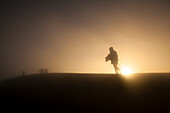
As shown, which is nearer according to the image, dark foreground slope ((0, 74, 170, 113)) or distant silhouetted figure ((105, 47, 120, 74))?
dark foreground slope ((0, 74, 170, 113))

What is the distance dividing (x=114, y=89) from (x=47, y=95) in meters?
3.09

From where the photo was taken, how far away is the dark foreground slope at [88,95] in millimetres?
6160

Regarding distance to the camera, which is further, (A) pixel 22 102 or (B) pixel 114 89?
(B) pixel 114 89

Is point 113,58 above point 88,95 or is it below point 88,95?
above

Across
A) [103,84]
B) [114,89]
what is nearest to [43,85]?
[103,84]

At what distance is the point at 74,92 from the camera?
740cm

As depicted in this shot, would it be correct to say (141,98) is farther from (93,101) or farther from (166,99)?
(93,101)

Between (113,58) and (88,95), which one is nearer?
(88,95)

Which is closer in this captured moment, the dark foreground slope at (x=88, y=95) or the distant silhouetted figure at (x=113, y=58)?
the dark foreground slope at (x=88, y=95)

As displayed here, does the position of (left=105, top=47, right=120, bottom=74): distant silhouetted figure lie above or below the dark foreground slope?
above

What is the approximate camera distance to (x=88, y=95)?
23.1 ft

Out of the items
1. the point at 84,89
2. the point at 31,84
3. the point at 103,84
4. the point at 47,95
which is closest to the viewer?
the point at 47,95

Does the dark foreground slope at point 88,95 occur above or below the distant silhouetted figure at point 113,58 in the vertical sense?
below

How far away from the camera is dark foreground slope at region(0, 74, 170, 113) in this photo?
243 inches
